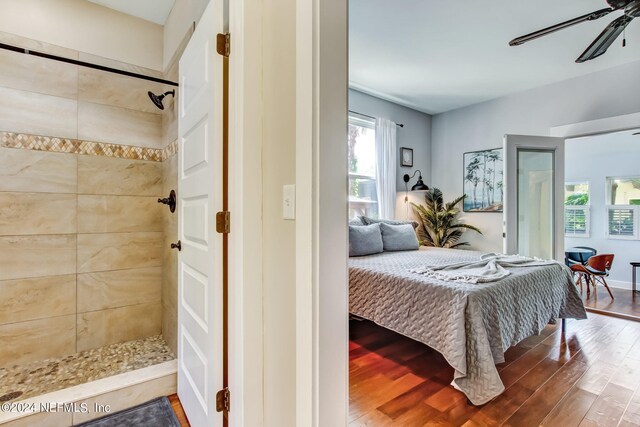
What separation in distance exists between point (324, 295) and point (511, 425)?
1561mm

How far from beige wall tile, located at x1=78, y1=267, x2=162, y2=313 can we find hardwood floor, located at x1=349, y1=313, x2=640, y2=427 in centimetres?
175

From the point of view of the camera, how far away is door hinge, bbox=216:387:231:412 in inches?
47.8

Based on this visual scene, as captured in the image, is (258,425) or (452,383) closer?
(258,425)

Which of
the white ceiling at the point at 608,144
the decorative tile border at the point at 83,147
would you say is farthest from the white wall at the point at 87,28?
the white ceiling at the point at 608,144

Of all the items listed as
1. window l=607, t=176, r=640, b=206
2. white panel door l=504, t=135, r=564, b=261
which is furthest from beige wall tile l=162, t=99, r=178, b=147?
window l=607, t=176, r=640, b=206

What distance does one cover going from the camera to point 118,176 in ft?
7.83

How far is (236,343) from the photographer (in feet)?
3.75

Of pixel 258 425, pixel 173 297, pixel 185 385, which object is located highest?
pixel 173 297

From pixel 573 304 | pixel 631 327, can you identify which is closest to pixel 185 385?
pixel 573 304

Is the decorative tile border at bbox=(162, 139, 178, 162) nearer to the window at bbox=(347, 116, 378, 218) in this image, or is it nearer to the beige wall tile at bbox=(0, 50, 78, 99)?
the beige wall tile at bbox=(0, 50, 78, 99)

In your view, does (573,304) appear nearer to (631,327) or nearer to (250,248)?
(631,327)

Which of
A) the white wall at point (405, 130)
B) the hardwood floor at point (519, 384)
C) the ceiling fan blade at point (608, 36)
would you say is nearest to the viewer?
the hardwood floor at point (519, 384)

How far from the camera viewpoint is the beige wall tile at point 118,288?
2.26 meters

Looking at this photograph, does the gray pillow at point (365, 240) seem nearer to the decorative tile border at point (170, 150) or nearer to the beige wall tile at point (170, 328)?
the beige wall tile at point (170, 328)
